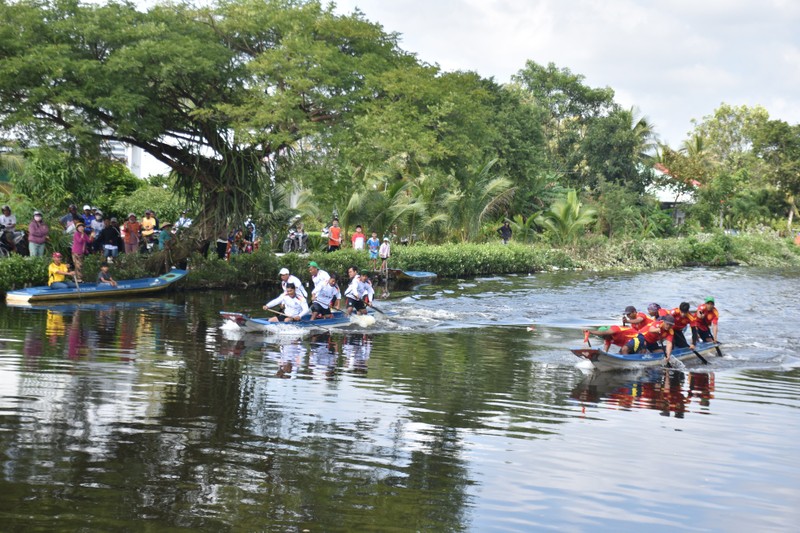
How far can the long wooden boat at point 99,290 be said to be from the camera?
19.9 m

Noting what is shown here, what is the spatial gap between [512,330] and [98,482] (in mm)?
13955

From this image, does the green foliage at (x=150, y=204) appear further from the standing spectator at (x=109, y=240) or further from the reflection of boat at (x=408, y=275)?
the standing spectator at (x=109, y=240)

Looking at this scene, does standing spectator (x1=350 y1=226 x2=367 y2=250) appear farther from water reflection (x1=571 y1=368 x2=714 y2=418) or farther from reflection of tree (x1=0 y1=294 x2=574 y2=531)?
water reflection (x1=571 y1=368 x2=714 y2=418)

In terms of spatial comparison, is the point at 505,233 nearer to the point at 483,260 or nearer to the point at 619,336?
the point at 483,260

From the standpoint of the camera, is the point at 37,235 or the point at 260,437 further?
the point at 37,235

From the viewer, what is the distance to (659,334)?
1545 centimetres

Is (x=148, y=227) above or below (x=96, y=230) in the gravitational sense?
above

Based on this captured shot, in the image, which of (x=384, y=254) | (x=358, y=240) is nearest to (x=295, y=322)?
(x=384, y=254)

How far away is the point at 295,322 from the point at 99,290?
258 inches

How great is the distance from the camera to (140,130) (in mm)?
22000

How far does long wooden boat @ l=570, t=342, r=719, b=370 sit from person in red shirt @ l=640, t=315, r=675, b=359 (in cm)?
17

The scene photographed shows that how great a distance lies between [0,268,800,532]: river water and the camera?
7.06 metres

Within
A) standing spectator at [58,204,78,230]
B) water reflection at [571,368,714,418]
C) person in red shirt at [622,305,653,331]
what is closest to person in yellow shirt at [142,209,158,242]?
standing spectator at [58,204,78,230]

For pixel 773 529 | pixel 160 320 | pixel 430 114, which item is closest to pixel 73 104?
pixel 160 320
